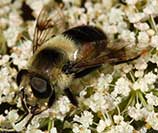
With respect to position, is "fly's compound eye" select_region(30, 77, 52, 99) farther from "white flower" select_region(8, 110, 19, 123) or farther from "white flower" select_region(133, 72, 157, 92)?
"white flower" select_region(133, 72, 157, 92)

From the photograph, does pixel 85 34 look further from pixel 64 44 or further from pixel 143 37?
pixel 143 37

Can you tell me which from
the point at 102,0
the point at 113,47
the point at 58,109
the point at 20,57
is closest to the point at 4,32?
the point at 20,57

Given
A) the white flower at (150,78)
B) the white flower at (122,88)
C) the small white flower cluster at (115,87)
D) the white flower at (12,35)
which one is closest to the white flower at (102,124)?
the small white flower cluster at (115,87)

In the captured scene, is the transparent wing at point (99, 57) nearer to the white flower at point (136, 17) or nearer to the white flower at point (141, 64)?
the white flower at point (141, 64)

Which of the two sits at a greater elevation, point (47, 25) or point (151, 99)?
point (47, 25)

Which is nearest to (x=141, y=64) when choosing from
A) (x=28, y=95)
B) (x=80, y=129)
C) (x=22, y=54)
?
(x=80, y=129)

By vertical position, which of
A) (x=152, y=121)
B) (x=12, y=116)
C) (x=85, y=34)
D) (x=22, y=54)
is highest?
(x=85, y=34)

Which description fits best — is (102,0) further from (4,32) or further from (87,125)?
(87,125)
